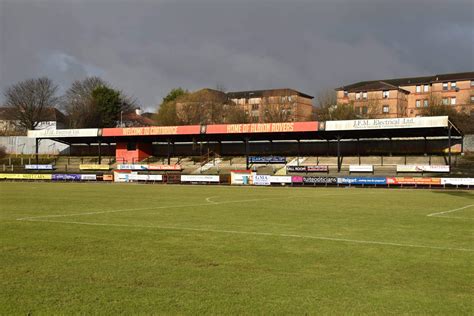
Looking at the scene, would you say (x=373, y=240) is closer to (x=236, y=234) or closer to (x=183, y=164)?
(x=236, y=234)

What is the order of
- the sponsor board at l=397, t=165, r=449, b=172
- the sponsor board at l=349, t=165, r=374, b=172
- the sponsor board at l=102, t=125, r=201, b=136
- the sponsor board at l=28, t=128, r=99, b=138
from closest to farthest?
the sponsor board at l=397, t=165, r=449, b=172, the sponsor board at l=349, t=165, r=374, b=172, the sponsor board at l=102, t=125, r=201, b=136, the sponsor board at l=28, t=128, r=99, b=138

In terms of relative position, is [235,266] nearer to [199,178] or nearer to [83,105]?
[199,178]

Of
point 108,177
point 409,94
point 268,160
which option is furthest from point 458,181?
point 409,94

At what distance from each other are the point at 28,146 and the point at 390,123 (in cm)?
6646

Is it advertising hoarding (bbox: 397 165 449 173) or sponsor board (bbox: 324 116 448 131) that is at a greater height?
sponsor board (bbox: 324 116 448 131)

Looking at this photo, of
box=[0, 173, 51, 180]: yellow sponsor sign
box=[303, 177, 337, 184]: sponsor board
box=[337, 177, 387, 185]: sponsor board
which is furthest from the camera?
box=[0, 173, 51, 180]: yellow sponsor sign

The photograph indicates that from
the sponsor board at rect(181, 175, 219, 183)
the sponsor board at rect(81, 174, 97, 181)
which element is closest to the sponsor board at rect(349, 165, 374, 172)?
the sponsor board at rect(181, 175, 219, 183)

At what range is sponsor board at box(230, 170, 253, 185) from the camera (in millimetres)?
52188

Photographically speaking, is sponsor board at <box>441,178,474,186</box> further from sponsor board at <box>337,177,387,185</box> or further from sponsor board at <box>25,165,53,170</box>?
sponsor board at <box>25,165,53,170</box>

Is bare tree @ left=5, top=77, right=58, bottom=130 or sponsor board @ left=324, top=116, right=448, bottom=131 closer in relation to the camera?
sponsor board @ left=324, top=116, right=448, bottom=131

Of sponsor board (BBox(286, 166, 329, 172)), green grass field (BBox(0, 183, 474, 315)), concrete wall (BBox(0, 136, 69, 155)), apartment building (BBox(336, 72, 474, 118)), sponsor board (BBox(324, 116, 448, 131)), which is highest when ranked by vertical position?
apartment building (BBox(336, 72, 474, 118))

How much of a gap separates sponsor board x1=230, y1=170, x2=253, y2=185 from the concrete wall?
156 ft

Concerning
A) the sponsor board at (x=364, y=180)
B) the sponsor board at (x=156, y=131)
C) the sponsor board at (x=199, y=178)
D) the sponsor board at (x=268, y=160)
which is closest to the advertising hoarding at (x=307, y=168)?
the sponsor board at (x=268, y=160)

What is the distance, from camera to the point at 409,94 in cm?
11562
